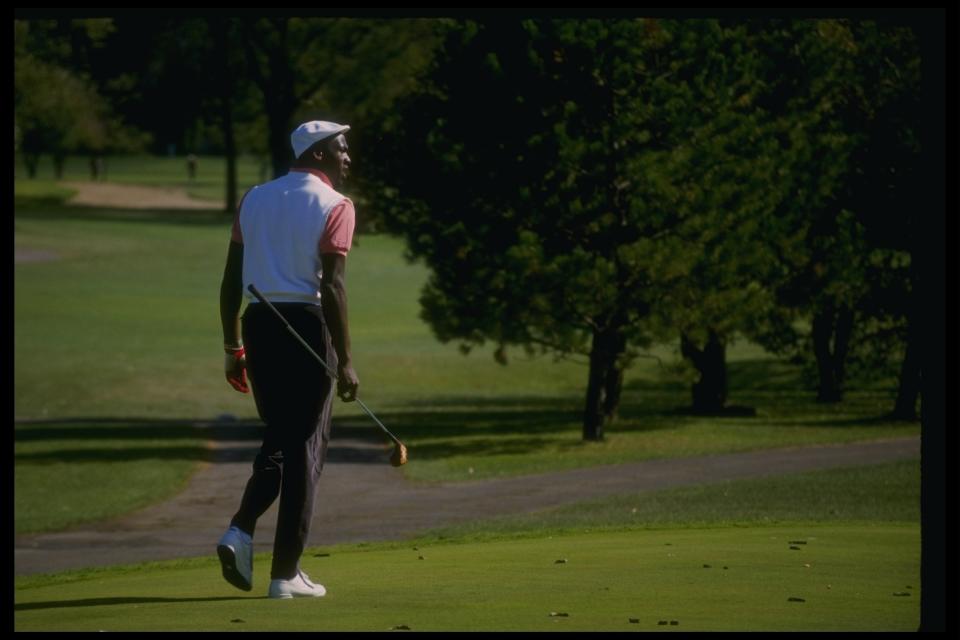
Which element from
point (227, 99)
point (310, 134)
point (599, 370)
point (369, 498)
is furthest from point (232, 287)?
point (227, 99)

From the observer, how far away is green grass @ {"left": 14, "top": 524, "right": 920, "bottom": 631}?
6.77m

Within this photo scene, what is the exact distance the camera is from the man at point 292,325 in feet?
22.8

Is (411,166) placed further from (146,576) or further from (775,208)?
(146,576)

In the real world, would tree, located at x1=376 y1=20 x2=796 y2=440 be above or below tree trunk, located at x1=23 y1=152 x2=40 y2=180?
below

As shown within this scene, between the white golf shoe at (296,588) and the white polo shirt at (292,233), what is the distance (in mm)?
1196

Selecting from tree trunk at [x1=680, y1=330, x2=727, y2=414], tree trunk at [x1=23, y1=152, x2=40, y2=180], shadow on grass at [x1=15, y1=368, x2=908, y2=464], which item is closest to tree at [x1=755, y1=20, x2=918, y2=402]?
tree trunk at [x1=680, y1=330, x2=727, y2=414]

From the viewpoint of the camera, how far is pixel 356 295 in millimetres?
52969

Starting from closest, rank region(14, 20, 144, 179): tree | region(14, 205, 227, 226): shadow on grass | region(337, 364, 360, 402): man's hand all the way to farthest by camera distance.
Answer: region(337, 364, 360, 402): man's hand < region(14, 20, 144, 179): tree < region(14, 205, 227, 226): shadow on grass

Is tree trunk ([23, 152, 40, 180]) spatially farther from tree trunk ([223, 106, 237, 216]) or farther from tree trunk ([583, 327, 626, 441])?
tree trunk ([583, 327, 626, 441])

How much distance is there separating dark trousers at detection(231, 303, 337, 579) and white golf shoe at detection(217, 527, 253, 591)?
5 cm

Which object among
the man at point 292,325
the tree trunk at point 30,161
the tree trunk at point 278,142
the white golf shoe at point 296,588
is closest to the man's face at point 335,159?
the man at point 292,325
